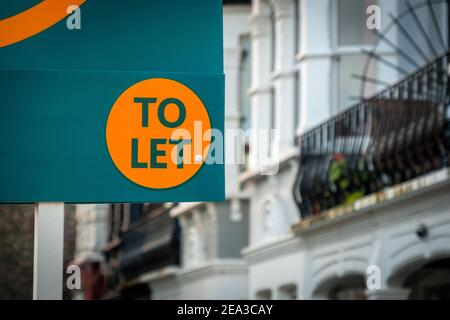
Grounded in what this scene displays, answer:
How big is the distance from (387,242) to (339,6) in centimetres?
423

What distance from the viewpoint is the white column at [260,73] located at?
20.1 m

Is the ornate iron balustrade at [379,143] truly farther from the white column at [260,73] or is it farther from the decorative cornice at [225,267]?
the decorative cornice at [225,267]

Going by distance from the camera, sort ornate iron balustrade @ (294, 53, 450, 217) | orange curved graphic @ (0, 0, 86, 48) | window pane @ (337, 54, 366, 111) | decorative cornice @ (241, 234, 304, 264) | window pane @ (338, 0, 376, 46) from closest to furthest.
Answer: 1. orange curved graphic @ (0, 0, 86, 48)
2. ornate iron balustrade @ (294, 53, 450, 217)
3. window pane @ (338, 0, 376, 46)
4. window pane @ (337, 54, 366, 111)
5. decorative cornice @ (241, 234, 304, 264)

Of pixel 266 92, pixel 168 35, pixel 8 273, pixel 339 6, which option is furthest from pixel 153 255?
pixel 168 35

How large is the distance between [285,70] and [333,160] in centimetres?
326

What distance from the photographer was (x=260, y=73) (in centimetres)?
2028

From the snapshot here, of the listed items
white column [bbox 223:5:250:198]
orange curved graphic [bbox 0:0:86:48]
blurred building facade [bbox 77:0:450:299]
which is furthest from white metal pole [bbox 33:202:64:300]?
white column [bbox 223:5:250:198]

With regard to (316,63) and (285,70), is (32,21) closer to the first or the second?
(316,63)

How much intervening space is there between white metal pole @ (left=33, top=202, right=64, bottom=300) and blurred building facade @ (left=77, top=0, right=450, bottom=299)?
439cm

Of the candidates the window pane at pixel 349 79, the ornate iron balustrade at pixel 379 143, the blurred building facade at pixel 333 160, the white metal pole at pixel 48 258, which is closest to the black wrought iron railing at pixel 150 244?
the blurred building facade at pixel 333 160

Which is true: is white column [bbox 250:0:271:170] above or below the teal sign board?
above

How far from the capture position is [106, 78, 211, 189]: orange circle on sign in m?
6.10

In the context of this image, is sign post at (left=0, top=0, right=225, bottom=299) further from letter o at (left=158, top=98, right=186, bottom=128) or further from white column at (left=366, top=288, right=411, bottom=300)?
→ white column at (left=366, top=288, right=411, bottom=300)

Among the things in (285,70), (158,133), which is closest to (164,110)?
(158,133)
